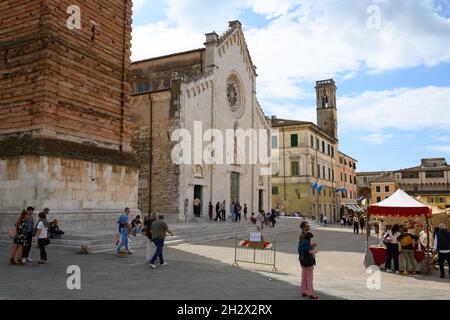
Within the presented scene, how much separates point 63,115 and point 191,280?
11390 millimetres

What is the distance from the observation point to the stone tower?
208ft

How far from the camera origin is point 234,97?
3650 centimetres

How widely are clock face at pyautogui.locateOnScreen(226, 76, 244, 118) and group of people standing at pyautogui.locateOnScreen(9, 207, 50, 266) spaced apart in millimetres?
25194

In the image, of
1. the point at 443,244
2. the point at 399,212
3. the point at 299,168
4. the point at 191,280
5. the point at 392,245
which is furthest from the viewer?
the point at 299,168

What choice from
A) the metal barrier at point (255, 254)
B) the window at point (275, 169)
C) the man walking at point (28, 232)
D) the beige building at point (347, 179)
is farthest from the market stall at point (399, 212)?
the beige building at point (347, 179)

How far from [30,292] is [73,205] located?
33.0ft

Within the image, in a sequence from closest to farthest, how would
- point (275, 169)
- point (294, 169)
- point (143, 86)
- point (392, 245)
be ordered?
point (392, 245) < point (143, 86) < point (294, 169) < point (275, 169)

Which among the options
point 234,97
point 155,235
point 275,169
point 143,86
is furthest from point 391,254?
point 275,169

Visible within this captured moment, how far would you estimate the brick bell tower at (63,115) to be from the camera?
16.6 metres

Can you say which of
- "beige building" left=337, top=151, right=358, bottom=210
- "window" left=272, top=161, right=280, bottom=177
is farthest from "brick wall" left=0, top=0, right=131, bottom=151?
"beige building" left=337, top=151, right=358, bottom=210

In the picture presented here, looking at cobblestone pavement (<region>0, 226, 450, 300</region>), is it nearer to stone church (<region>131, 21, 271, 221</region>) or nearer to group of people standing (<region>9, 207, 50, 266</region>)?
group of people standing (<region>9, 207, 50, 266</region>)

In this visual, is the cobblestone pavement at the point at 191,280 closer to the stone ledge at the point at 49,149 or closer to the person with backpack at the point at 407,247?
the person with backpack at the point at 407,247

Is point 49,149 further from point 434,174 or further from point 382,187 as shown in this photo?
point 434,174
